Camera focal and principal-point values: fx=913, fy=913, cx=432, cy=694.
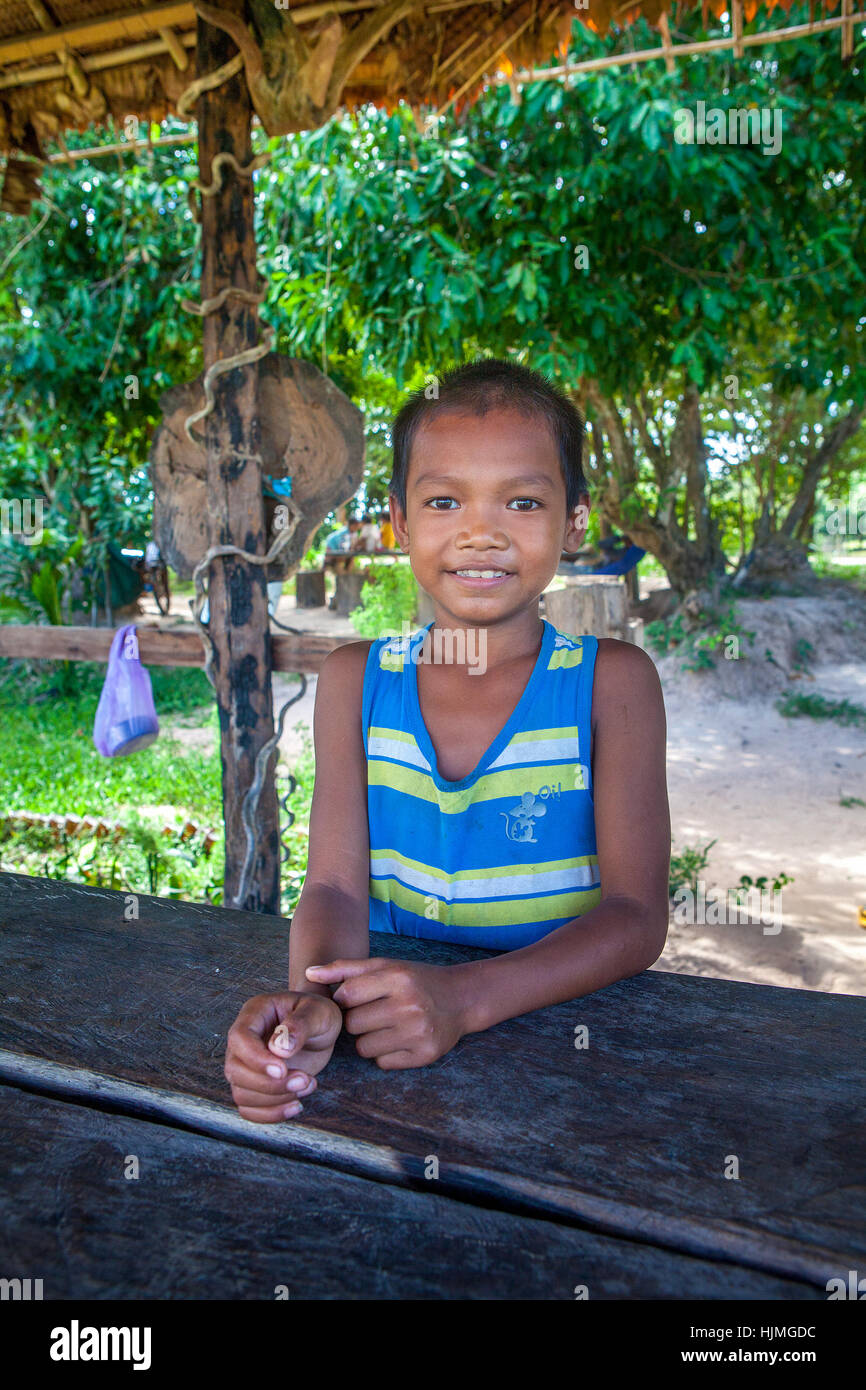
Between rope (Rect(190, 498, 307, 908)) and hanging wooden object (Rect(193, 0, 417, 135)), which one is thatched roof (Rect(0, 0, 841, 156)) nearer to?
hanging wooden object (Rect(193, 0, 417, 135))

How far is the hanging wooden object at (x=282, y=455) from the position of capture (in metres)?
2.51

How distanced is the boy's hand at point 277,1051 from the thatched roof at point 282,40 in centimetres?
235

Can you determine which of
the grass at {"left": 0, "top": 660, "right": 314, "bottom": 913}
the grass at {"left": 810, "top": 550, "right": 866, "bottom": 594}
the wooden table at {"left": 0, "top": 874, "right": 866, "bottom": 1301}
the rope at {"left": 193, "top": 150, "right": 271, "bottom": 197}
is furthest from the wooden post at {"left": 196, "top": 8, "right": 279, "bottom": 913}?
the grass at {"left": 810, "top": 550, "right": 866, "bottom": 594}

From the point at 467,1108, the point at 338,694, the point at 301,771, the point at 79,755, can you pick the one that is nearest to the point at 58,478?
the point at 79,755

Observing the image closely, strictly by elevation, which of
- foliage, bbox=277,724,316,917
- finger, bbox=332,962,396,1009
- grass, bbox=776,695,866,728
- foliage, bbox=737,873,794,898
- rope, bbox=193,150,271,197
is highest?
rope, bbox=193,150,271,197

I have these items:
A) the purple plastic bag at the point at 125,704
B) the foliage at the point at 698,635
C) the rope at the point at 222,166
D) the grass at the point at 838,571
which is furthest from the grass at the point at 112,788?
the grass at the point at 838,571

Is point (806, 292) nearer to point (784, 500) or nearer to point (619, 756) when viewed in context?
point (619, 756)

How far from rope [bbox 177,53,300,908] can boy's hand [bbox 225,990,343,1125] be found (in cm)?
164

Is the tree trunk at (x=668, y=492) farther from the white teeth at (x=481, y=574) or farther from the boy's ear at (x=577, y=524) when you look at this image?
the white teeth at (x=481, y=574)

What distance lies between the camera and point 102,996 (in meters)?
1.03

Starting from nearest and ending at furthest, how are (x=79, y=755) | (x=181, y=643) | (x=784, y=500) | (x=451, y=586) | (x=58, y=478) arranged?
1. (x=451, y=586)
2. (x=181, y=643)
3. (x=79, y=755)
4. (x=58, y=478)
5. (x=784, y=500)

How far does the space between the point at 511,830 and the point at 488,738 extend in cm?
15

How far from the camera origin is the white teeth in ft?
4.27
